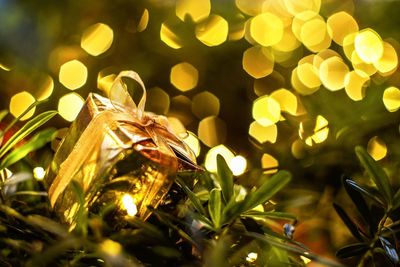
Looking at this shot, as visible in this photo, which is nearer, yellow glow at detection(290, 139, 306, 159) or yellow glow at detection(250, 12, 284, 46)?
yellow glow at detection(290, 139, 306, 159)

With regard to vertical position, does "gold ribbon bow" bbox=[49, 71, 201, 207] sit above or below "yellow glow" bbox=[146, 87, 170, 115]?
above

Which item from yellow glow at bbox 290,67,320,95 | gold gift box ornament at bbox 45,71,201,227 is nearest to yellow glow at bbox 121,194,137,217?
gold gift box ornament at bbox 45,71,201,227

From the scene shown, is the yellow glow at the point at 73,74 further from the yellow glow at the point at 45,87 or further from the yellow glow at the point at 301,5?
the yellow glow at the point at 301,5

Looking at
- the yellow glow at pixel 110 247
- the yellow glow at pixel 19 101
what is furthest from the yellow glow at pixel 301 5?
the yellow glow at pixel 110 247

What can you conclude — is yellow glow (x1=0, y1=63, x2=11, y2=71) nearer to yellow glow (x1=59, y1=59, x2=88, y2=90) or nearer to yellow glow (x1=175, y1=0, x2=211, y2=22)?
yellow glow (x1=59, y1=59, x2=88, y2=90)

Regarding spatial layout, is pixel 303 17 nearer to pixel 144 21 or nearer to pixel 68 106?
pixel 144 21

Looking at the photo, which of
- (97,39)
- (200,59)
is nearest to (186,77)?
(200,59)
